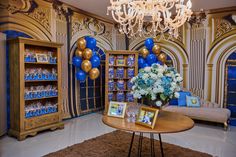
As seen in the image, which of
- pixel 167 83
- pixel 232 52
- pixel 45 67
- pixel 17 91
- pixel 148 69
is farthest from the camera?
pixel 232 52

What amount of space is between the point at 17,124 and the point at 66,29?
2578 millimetres

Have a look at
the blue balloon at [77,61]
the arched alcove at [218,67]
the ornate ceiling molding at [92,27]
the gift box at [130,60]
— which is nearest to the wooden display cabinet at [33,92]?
the blue balloon at [77,61]

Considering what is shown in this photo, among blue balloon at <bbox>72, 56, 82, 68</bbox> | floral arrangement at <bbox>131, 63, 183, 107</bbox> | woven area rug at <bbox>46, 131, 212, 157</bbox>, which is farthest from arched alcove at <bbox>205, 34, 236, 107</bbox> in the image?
floral arrangement at <bbox>131, 63, 183, 107</bbox>

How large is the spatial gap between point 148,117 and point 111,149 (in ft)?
4.54

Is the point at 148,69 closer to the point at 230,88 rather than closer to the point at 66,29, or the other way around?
the point at 66,29

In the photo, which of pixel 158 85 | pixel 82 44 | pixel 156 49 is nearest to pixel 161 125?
pixel 158 85

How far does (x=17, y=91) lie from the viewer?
3689mm

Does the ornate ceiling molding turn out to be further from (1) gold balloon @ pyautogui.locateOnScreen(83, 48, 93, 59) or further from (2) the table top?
(2) the table top

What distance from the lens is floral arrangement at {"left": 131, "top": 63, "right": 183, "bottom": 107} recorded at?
90.2 inches

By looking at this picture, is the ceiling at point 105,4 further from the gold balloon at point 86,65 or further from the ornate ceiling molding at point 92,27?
the gold balloon at point 86,65

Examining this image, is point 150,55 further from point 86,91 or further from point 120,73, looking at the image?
point 86,91

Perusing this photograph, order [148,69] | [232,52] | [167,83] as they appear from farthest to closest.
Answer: [232,52] < [148,69] < [167,83]

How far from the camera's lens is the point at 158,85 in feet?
7.47

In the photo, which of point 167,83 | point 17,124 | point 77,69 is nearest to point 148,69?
point 167,83
